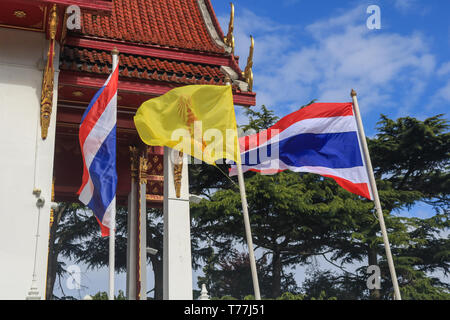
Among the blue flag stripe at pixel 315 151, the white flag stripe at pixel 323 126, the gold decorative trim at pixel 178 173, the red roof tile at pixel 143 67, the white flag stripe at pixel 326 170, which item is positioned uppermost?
the red roof tile at pixel 143 67

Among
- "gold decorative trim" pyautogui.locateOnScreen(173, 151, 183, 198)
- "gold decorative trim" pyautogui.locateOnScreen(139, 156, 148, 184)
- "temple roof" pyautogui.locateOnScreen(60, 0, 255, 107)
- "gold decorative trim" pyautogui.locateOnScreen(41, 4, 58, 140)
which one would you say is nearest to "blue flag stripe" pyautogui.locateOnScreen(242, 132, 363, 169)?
"gold decorative trim" pyautogui.locateOnScreen(173, 151, 183, 198)

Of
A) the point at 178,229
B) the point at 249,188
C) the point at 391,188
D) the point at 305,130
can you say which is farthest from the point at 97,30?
the point at 391,188

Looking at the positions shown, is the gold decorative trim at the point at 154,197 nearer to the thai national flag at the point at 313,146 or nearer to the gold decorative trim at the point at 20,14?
the thai national flag at the point at 313,146

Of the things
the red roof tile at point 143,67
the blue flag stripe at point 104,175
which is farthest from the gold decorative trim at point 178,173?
the blue flag stripe at point 104,175

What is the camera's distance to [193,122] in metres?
7.53

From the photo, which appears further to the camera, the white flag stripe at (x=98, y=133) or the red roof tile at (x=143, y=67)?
the red roof tile at (x=143, y=67)

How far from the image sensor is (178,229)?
938 centimetres

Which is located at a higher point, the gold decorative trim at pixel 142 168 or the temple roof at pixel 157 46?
the temple roof at pixel 157 46

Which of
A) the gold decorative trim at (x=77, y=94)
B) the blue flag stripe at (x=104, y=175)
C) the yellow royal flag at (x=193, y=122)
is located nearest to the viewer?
the blue flag stripe at (x=104, y=175)

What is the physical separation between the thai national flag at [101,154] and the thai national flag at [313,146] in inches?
70.5

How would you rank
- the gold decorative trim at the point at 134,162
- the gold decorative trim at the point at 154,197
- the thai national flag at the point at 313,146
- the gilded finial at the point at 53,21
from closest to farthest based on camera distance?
the thai national flag at the point at 313,146
the gilded finial at the point at 53,21
the gold decorative trim at the point at 134,162
the gold decorative trim at the point at 154,197

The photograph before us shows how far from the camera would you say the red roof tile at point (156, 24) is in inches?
407

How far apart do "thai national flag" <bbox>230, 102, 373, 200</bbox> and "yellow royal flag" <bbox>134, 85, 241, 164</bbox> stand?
51 cm
